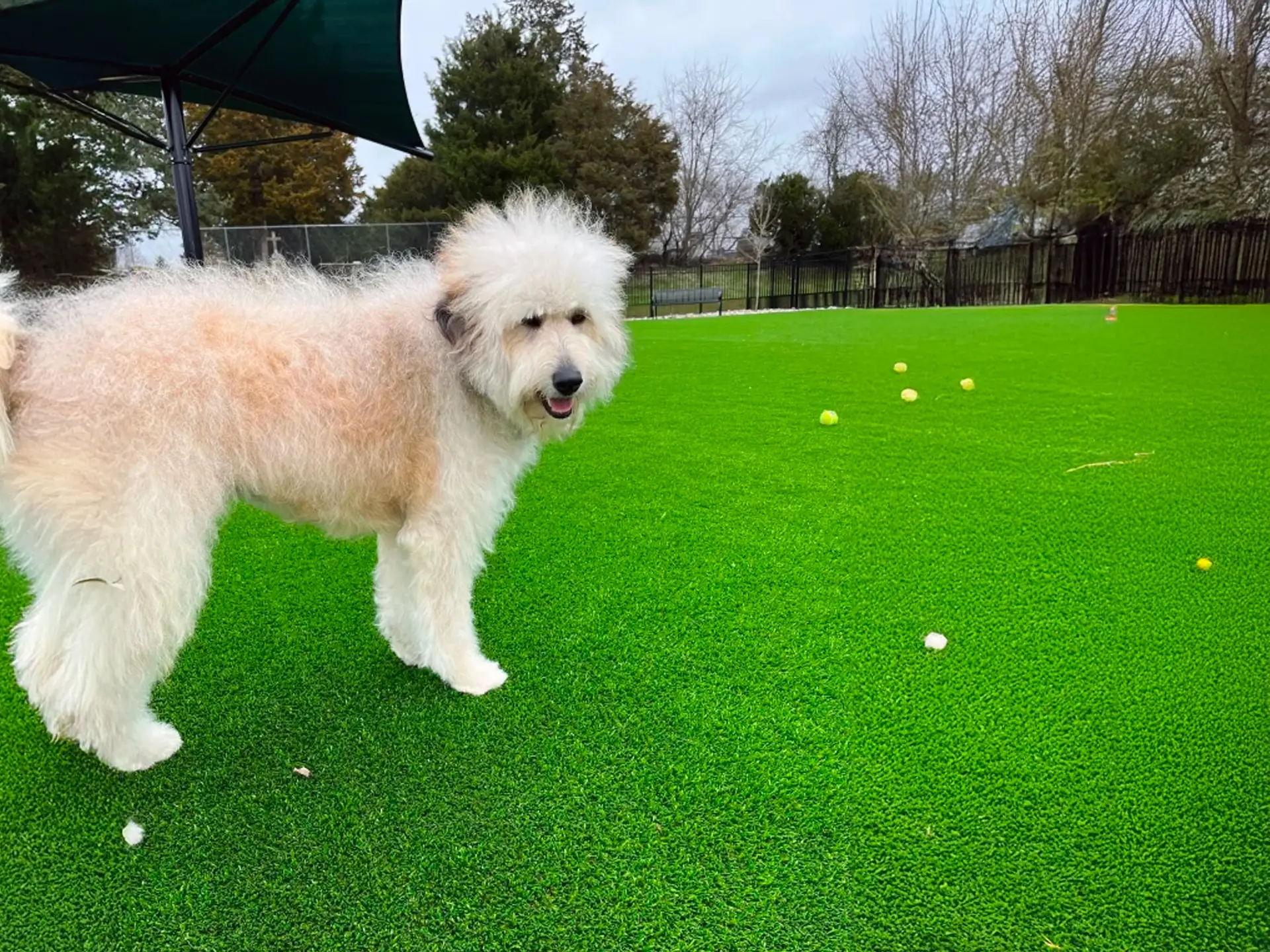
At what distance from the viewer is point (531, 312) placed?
196 centimetres

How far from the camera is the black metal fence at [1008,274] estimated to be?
1691 centimetres

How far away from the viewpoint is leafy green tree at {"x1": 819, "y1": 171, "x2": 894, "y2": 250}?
28734 millimetres

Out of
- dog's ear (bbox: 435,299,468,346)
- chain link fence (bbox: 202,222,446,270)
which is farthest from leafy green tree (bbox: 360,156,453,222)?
dog's ear (bbox: 435,299,468,346)

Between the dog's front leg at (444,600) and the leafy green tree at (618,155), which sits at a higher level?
the leafy green tree at (618,155)

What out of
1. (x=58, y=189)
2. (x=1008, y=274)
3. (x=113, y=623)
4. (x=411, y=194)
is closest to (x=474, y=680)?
(x=113, y=623)

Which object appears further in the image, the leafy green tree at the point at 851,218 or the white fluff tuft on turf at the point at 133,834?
the leafy green tree at the point at 851,218

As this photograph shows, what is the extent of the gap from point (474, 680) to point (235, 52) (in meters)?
4.35

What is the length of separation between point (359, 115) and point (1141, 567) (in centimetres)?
577

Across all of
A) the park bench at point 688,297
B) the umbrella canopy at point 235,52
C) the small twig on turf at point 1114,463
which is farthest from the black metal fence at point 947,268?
the small twig on turf at point 1114,463

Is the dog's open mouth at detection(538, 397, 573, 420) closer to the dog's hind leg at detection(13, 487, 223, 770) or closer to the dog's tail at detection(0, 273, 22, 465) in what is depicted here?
the dog's hind leg at detection(13, 487, 223, 770)

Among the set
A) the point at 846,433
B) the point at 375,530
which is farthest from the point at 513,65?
the point at 375,530

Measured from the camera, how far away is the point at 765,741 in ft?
6.01

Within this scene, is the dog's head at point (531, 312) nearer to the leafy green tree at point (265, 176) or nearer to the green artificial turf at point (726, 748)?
the green artificial turf at point (726, 748)

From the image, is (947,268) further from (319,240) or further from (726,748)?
(726,748)
